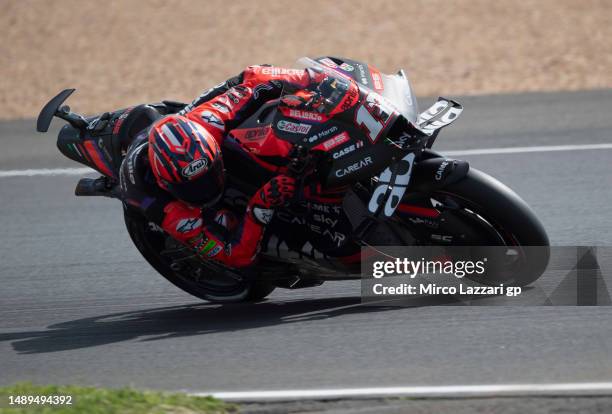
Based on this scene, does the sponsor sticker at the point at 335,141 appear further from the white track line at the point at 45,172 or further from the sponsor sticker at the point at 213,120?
the white track line at the point at 45,172

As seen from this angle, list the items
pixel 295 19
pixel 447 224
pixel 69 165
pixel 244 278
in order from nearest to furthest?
pixel 447 224
pixel 244 278
pixel 69 165
pixel 295 19

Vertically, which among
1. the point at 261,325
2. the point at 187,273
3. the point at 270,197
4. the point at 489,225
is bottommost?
the point at 261,325

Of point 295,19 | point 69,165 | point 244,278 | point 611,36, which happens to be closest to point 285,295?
point 244,278

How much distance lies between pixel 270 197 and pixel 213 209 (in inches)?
18.3

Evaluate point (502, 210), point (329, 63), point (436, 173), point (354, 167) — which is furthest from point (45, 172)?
point (502, 210)

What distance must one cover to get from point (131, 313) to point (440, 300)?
6.14 ft

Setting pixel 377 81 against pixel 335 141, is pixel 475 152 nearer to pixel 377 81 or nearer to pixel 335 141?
pixel 377 81

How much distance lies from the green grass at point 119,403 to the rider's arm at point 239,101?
1.65m

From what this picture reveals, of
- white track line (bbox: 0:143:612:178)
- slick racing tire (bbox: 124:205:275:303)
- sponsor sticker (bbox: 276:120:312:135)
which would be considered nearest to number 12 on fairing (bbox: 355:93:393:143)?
sponsor sticker (bbox: 276:120:312:135)

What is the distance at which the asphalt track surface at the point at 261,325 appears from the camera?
15.7ft

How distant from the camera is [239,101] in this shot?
566cm

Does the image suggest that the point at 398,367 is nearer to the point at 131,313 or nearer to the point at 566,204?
the point at 131,313

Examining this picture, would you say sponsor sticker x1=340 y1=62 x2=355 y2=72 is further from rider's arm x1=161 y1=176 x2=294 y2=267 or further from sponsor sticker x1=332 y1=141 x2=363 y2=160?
rider's arm x1=161 y1=176 x2=294 y2=267

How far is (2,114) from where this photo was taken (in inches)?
465
